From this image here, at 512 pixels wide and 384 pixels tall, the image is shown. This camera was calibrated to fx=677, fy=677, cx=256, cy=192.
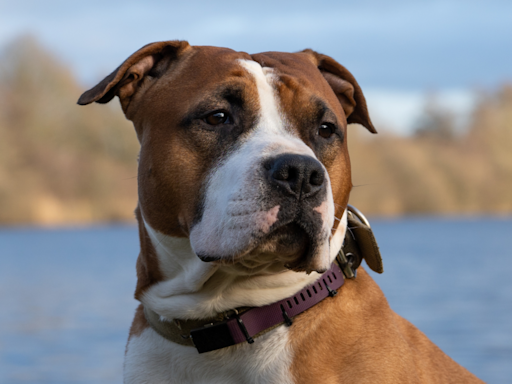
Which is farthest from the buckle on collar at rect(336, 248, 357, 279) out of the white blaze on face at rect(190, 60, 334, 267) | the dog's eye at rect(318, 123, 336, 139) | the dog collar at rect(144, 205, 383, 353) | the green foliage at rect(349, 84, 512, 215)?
the green foliage at rect(349, 84, 512, 215)

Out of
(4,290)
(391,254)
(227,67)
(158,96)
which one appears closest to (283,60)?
(227,67)

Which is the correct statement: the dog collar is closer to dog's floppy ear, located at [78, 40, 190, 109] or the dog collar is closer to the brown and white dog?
the brown and white dog

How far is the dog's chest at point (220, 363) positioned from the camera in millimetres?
2969

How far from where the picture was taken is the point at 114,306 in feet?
55.3

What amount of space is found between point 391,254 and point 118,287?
45.9ft

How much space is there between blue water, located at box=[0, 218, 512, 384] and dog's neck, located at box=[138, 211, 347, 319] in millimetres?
7279

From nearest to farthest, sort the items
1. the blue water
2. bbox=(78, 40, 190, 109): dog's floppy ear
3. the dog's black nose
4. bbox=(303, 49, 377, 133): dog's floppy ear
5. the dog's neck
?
1. the dog's black nose
2. the dog's neck
3. bbox=(78, 40, 190, 109): dog's floppy ear
4. bbox=(303, 49, 377, 133): dog's floppy ear
5. the blue water

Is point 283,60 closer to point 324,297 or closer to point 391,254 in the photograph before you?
point 324,297

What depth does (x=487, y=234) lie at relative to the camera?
45.2 m

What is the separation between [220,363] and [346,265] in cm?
76

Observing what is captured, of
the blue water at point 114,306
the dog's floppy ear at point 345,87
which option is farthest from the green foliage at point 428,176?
the dog's floppy ear at point 345,87

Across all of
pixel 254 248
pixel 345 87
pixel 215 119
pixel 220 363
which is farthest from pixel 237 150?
pixel 345 87

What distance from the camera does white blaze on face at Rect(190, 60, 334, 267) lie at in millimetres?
2760

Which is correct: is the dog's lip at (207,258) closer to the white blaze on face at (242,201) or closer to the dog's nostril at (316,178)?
the white blaze on face at (242,201)
